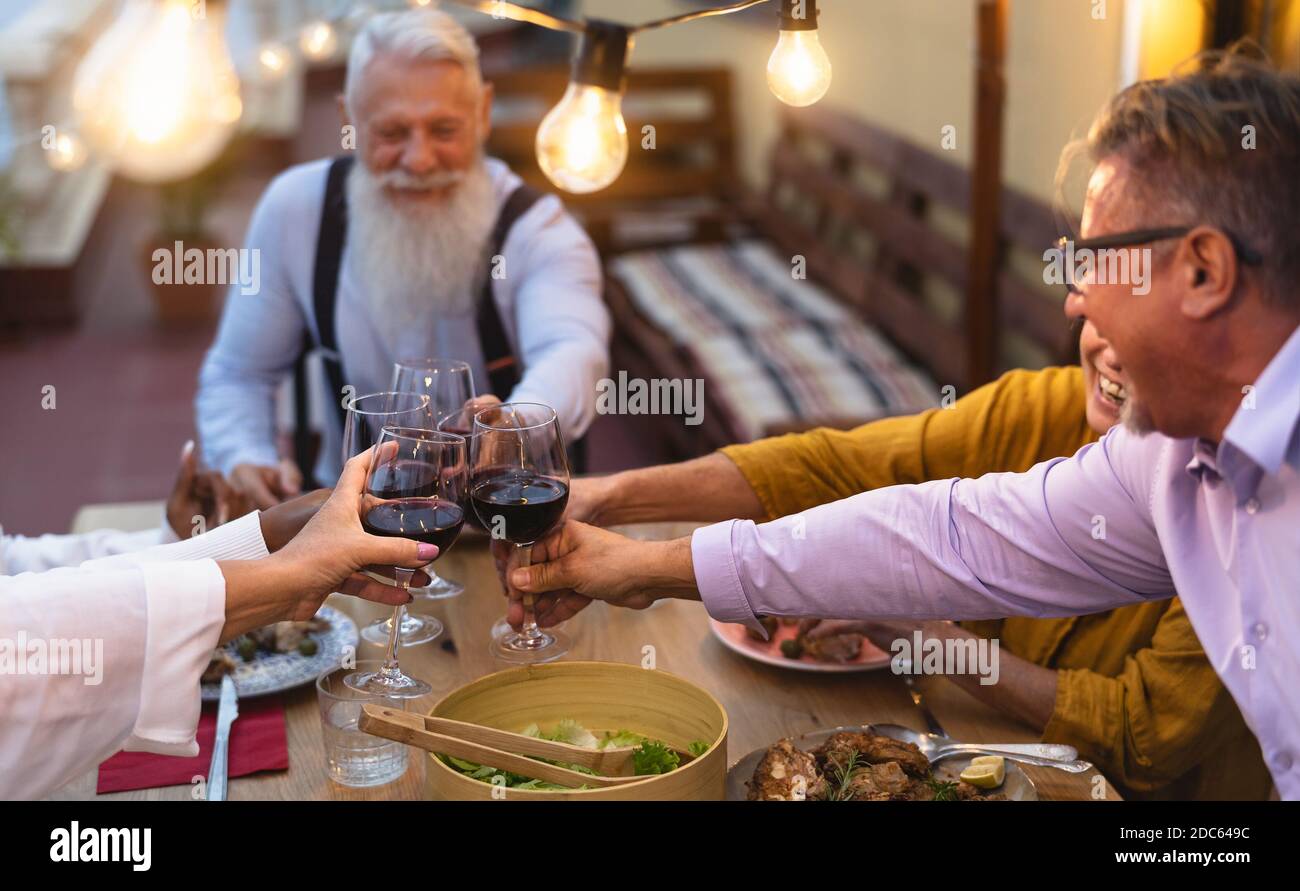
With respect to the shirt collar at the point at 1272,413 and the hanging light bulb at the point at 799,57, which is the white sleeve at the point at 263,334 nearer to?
the hanging light bulb at the point at 799,57

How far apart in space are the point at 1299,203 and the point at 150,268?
7.32 m

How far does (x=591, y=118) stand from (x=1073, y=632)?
122cm

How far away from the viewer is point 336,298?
3.32m

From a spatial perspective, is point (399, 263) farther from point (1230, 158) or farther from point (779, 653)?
point (1230, 158)

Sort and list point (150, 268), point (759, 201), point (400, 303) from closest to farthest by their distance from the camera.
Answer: point (400, 303) < point (759, 201) < point (150, 268)

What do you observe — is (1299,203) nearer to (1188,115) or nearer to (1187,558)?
(1188,115)

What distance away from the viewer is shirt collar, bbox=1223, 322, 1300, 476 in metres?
1.47

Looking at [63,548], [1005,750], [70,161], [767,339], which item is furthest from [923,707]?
[70,161]

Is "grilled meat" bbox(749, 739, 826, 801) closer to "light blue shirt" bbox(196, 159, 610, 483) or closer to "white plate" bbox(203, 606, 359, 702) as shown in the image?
"white plate" bbox(203, 606, 359, 702)

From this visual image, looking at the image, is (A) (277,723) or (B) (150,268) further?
(B) (150,268)

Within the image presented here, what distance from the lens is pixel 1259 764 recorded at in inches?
89.5

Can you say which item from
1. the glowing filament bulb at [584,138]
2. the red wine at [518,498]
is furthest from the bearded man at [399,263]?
the red wine at [518,498]

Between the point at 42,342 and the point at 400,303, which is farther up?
the point at 400,303
